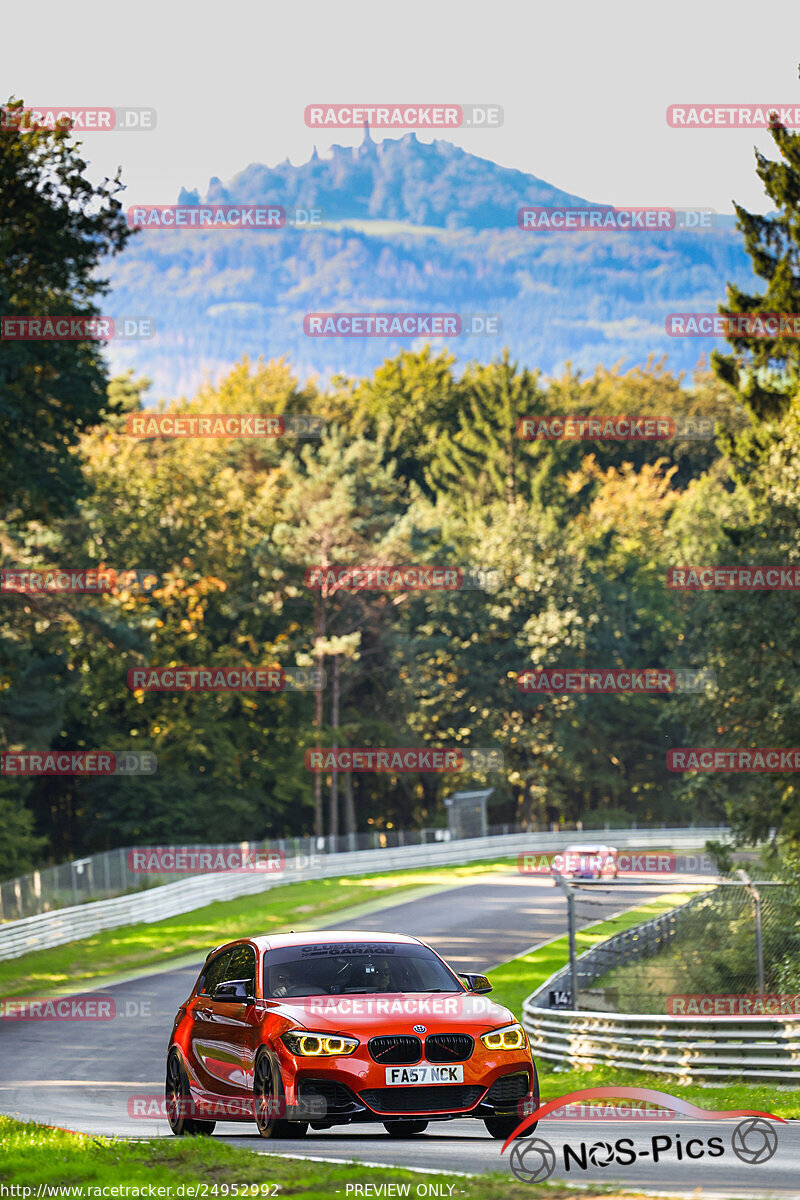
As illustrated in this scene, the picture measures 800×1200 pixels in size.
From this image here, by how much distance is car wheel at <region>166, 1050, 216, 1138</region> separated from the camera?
413 inches

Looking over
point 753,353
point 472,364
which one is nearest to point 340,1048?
point 753,353

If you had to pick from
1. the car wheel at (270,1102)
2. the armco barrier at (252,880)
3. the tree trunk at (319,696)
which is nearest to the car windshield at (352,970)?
the car wheel at (270,1102)

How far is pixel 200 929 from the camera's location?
3750 cm

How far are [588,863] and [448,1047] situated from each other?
117ft

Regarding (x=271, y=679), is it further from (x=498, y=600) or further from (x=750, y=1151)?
(x=750, y=1151)

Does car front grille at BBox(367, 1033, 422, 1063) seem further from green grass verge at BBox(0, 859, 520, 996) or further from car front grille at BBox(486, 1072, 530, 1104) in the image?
green grass verge at BBox(0, 859, 520, 996)

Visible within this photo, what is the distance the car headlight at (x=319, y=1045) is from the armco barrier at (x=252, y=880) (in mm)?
24910

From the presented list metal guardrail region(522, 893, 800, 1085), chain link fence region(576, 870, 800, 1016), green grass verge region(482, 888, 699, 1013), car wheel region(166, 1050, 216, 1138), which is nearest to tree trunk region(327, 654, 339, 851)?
green grass verge region(482, 888, 699, 1013)

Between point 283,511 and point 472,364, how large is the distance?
2536cm

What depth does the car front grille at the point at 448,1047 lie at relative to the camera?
346 inches

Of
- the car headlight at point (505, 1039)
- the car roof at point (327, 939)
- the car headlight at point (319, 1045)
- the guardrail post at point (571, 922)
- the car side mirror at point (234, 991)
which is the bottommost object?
the guardrail post at point (571, 922)

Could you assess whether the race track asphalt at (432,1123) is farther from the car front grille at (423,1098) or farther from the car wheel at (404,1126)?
the car front grille at (423,1098)

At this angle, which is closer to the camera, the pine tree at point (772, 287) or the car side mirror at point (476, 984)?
the car side mirror at point (476, 984)

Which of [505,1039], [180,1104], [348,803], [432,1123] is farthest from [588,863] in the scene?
[505,1039]
